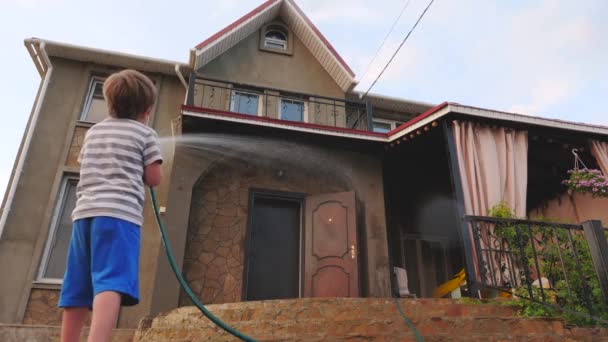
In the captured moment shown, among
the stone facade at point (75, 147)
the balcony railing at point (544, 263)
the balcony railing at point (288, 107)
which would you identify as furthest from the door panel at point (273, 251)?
the stone facade at point (75, 147)

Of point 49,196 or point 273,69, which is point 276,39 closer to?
point 273,69

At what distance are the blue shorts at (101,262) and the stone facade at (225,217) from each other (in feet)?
16.2

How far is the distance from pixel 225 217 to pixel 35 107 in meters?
4.57

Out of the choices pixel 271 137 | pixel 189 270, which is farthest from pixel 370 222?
pixel 189 270

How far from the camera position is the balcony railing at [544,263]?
13.1ft

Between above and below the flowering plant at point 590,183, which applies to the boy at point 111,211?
below

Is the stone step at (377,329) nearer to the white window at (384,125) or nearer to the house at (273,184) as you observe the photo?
the house at (273,184)

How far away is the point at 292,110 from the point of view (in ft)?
30.4

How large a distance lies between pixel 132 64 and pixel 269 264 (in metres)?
5.42

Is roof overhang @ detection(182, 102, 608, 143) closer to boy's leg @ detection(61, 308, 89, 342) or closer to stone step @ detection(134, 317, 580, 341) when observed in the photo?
stone step @ detection(134, 317, 580, 341)

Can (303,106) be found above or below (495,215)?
above

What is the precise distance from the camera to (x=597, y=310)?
155 inches

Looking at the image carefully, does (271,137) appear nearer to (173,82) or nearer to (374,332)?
(173,82)

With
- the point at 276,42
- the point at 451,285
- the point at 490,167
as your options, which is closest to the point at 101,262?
the point at 490,167
